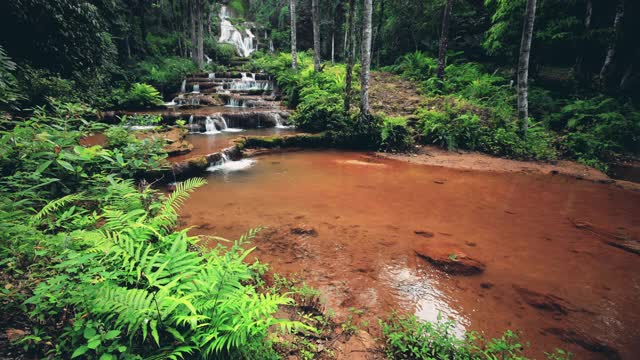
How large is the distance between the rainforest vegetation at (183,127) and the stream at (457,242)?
394 mm

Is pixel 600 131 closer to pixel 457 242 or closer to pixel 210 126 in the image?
pixel 457 242

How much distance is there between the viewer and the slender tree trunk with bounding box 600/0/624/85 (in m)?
12.3

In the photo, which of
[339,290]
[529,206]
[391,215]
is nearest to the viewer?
[339,290]

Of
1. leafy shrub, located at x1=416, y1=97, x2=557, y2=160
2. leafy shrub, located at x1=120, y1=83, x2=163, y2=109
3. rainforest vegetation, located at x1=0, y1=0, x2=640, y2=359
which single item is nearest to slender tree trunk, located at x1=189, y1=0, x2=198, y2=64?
rainforest vegetation, located at x1=0, y1=0, x2=640, y2=359

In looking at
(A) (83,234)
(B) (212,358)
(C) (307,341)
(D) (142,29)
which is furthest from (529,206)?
(D) (142,29)

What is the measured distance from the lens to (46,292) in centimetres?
187

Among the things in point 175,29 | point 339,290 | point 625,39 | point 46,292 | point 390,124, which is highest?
point 175,29

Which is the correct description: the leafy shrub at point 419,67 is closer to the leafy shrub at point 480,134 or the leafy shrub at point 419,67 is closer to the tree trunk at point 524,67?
the leafy shrub at point 480,134

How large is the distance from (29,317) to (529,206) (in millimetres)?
8031

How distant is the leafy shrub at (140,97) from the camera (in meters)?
14.2

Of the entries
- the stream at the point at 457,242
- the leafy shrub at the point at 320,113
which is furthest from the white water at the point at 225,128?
the stream at the point at 457,242

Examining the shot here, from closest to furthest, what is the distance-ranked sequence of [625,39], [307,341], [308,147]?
1. [307,341]
2. [308,147]
3. [625,39]

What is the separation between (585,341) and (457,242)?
6.60 ft

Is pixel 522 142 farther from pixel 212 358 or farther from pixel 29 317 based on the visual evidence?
pixel 29 317
